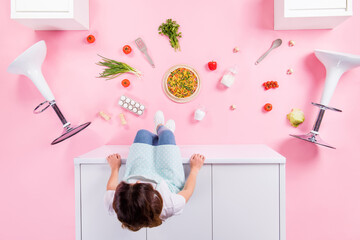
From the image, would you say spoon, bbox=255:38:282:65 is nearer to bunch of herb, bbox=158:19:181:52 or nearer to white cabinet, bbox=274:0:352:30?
white cabinet, bbox=274:0:352:30

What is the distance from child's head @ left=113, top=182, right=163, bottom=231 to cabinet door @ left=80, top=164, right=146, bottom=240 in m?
0.20

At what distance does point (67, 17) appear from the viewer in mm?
1295

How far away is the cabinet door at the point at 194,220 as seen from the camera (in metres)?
1.20

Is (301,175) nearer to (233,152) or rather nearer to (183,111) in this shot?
(233,152)

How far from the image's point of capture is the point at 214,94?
1528mm

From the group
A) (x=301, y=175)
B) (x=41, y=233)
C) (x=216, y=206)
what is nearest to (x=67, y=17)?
(x=216, y=206)

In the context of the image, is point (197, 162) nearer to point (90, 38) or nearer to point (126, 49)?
point (126, 49)

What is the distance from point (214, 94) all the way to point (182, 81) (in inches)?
8.7

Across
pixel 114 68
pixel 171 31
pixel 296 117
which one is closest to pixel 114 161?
pixel 114 68

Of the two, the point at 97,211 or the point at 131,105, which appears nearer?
the point at 97,211

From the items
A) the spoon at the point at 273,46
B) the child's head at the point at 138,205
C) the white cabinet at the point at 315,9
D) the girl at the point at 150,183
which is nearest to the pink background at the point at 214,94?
the spoon at the point at 273,46

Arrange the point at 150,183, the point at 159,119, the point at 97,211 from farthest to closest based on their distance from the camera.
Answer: the point at 159,119 → the point at 97,211 → the point at 150,183

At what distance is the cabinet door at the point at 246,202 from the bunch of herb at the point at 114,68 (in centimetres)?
80

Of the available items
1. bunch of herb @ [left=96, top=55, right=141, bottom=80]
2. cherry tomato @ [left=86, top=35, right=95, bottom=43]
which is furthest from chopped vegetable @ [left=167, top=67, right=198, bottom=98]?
cherry tomato @ [left=86, top=35, right=95, bottom=43]
